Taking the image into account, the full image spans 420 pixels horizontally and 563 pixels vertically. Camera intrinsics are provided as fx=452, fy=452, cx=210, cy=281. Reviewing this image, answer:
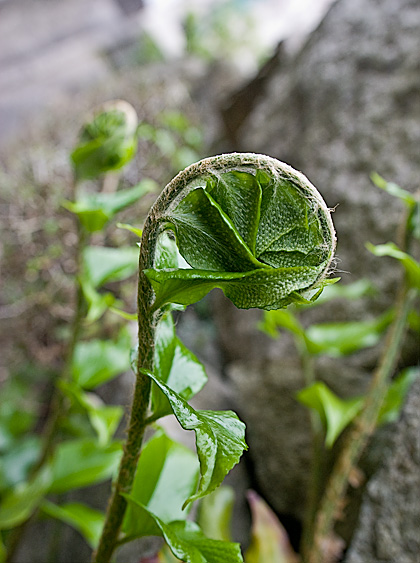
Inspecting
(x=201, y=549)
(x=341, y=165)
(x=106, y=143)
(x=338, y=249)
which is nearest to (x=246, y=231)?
(x=201, y=549)

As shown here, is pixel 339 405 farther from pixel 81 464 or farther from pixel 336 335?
pixel 81 464

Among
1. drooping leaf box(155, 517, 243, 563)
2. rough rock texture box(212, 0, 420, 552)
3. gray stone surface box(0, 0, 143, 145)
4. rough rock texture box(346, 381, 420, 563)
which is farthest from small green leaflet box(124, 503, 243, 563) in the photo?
gray stone surface box(0, 0, 143, 145)

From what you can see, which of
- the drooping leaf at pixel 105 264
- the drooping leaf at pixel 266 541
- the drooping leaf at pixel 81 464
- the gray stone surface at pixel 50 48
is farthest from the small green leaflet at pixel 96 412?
the gray stone surface at pixel 50 48

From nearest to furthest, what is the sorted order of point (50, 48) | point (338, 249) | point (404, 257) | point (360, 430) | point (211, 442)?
point (211, 442), point (404, 257), point (360, 430), point (338, 249), point (50, 48)

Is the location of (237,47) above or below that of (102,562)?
below

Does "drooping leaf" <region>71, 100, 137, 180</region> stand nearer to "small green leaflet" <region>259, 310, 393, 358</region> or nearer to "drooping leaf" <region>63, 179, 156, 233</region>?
"drooping leaf" <region>63, 179, 156, 233</region>

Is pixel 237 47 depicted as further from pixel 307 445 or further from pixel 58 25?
pixel 307 445

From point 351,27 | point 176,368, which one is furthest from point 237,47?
point 176,368

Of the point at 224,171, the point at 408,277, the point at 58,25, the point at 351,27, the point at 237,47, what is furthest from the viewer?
the point at 58,25
